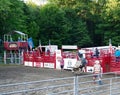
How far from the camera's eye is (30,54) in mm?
43125

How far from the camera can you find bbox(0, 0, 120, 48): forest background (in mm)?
78438

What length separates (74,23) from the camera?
83375 mm

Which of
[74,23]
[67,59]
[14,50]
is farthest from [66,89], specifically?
[74,23]

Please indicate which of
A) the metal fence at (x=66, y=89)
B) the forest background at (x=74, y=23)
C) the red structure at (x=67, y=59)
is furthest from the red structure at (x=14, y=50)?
the metal fence at (x=66, y=89)

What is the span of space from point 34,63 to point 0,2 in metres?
21.6

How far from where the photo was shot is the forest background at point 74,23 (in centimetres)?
7844

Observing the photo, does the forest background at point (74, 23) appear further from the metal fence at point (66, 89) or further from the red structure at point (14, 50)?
the metal fence at point (66, 89)

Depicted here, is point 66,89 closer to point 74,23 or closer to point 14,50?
point 14,50

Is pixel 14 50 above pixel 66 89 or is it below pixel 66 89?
above

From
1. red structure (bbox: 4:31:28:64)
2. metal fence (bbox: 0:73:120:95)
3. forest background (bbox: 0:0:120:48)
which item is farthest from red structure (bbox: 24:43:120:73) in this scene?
forest background (bbox: 0:0:120:48)

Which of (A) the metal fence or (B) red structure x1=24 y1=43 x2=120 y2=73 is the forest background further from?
(A) the metal fence

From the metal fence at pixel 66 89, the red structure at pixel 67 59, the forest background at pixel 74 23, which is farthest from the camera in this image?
the forest background at pixel 74 23

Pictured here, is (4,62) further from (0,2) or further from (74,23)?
(74,23)

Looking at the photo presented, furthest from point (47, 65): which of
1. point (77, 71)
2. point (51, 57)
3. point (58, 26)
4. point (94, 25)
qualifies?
point (94, 25)
